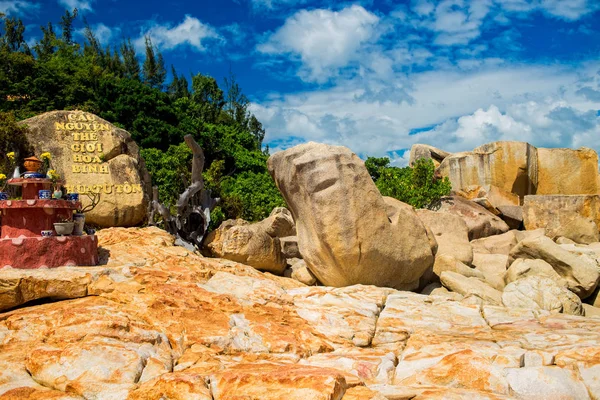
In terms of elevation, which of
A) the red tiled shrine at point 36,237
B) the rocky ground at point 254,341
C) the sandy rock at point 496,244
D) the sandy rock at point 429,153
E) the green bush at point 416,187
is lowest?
the rocky ground at point 254,341

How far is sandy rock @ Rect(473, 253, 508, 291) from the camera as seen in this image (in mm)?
11242

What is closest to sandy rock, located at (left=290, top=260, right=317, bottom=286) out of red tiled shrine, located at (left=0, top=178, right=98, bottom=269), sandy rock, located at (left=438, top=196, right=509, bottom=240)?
red tiled shrine, located at (left=0, top=178, right=98, bottom=269)

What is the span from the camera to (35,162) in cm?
796

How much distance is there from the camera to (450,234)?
41.4 feet

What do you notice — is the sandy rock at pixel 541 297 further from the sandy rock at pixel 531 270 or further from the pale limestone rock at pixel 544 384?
the pale limestone rock at pixel 544 384

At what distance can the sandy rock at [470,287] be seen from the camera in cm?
898

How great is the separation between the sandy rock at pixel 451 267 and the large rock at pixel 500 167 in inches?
456

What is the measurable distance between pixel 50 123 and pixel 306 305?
7799 millimetres

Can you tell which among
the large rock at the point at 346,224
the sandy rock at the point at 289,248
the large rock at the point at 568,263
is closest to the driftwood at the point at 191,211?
the sandy rock at the point at 289,248

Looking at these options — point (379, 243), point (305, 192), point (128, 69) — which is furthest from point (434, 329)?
point (128, 69)

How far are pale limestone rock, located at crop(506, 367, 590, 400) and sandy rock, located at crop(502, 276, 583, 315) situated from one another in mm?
3282

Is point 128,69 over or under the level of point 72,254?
over

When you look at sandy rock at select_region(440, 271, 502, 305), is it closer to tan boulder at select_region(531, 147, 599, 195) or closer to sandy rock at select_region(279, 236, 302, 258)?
sandy rock at select_region(279, 236, 302, 258)

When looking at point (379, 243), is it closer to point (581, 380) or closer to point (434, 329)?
point (434, 329)
